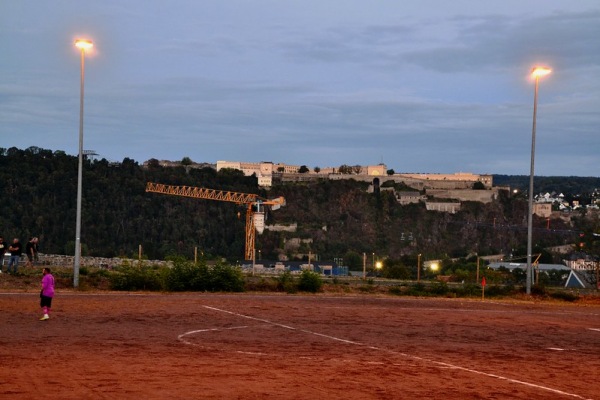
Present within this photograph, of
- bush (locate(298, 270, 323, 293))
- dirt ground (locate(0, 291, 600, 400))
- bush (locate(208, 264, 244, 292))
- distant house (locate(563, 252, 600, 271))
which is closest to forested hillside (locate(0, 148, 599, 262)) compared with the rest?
distant house (locate(563, 252, 600, 271))

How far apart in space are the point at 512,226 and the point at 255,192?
54416 mm

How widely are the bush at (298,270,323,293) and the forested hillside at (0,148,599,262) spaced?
222ft

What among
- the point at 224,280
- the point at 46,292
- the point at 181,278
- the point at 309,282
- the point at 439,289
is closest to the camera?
the point at 46,292

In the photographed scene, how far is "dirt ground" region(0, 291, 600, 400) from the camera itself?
15586 mm

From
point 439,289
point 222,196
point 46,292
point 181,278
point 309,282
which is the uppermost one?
point 222,196

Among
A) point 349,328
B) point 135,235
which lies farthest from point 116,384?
point 135,235

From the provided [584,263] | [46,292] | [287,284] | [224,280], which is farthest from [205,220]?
[46,292]

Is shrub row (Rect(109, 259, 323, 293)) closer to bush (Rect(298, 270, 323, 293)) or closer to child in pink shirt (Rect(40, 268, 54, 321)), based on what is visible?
bush (Rect(298, 270, 323, 293))

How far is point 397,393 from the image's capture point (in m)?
15.5

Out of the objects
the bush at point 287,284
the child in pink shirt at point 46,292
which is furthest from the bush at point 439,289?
the child in pink shirt at point 46,292

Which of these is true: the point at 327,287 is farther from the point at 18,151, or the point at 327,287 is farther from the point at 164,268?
the point at 18,151

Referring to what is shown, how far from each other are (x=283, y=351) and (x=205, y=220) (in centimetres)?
13475

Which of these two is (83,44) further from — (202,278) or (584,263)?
(584,263)

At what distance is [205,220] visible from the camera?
154 meters
